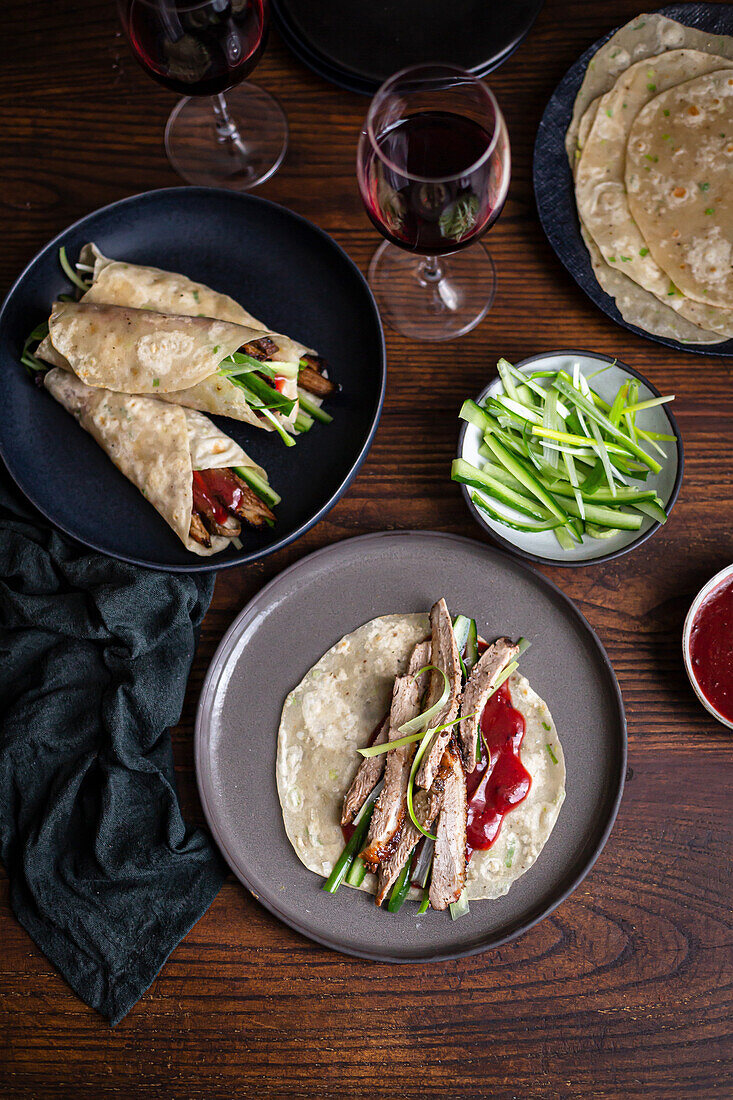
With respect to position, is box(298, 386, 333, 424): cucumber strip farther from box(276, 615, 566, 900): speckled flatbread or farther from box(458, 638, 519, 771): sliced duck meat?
box(458, 638, 519, 771): sliced duck meat

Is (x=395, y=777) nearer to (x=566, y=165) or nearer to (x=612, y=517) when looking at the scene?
(x=612, y=517)

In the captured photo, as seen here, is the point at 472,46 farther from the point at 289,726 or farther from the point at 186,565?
the point at 289,726

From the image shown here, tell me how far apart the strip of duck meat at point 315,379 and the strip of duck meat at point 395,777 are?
1.75 feet

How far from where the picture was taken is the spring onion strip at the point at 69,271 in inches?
66.1

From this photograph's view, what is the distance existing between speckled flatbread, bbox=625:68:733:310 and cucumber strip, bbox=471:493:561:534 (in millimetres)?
522

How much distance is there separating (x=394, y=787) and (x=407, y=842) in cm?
10

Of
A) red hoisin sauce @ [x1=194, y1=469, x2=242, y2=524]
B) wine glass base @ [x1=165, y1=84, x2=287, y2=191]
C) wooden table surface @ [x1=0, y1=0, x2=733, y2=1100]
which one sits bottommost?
wooden table surface @ [x1=0, y1=0, x2=733, y2=1100]

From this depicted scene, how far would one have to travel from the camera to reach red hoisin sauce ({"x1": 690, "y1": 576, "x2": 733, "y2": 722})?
60.4 inches

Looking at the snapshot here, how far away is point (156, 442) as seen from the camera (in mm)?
1607

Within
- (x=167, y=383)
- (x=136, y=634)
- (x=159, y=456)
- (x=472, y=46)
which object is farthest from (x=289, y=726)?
(x=472, y=46)

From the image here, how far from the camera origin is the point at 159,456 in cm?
160

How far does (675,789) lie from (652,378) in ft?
2.64

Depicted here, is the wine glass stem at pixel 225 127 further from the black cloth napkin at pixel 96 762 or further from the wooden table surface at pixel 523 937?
the black cloth napkin at pixel 96 762

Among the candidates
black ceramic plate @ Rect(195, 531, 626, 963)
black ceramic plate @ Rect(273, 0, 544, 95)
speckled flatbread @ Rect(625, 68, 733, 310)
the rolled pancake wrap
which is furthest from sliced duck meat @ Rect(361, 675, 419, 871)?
black ceramic plate @ Rect(273, 0, 544, 95)
